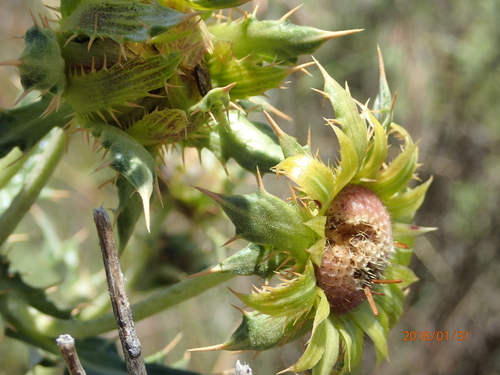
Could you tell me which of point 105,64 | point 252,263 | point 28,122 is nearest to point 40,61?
point 105,64

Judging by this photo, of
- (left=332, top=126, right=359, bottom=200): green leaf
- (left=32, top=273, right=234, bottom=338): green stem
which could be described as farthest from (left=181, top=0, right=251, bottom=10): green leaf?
(left=32, top=273, right=234, bottom=338): green stem

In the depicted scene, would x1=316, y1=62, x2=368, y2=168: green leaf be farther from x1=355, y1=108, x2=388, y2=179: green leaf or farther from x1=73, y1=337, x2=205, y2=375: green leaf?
x1=73, y1=337, x2=205, y2=375: green leaf

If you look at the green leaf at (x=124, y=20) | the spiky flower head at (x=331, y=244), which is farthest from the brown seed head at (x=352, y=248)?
the green leaf at (x=124, y=20)

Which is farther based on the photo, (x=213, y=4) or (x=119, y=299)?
(x=213, y=4)

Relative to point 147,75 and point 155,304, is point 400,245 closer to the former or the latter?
point 155,304

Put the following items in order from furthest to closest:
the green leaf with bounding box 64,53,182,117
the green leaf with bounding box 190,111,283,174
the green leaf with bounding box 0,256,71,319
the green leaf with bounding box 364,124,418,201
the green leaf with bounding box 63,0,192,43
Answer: the green leaf with bounding box 0,256,71,319
the green leaf with bounding box 364,124,418,201
the green leaf with bounding box 190,111,283,174
the green leaf with bounding box 64,53,182,117
the green leaf with bounding box 63,0,192,43

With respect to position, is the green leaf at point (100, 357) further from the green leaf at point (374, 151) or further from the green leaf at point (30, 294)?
the green leaf at point (374, 151)

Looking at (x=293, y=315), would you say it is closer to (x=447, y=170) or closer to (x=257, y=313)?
(x=257, y=313)
